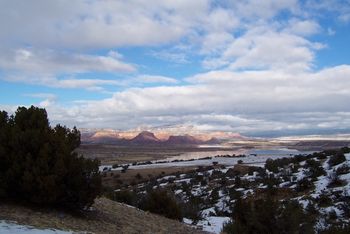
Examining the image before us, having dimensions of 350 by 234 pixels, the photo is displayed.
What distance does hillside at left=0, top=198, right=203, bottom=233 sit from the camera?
1006cm

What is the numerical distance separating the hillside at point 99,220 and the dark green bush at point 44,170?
0.39 m

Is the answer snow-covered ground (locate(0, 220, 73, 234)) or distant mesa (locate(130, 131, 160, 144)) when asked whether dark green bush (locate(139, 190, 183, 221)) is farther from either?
distant mesa (locate(130, 131, 160, 144))

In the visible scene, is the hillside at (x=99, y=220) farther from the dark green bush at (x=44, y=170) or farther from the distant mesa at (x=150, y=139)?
the distant mesa at (x=150, y=139)

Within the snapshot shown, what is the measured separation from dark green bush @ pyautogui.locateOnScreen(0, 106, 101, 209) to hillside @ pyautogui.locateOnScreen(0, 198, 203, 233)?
388 mm

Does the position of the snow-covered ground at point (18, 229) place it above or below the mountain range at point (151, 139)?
below

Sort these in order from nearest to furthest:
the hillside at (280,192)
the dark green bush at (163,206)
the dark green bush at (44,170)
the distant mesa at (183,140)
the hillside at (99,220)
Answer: the hillside at (99,220), the dark green bush at (44,170), the hillside at (280,192), the dark green bush at (163,206), the distant mesa at (183,140)

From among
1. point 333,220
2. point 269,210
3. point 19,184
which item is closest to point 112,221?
point 19,184

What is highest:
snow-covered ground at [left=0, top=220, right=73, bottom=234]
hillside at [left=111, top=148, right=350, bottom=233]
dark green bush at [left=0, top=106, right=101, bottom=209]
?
dark green bush at [left=0, top=106, right=101, bottom=209]

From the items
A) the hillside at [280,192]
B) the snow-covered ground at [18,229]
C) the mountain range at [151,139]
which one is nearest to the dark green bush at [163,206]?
the hillside at [280,192]

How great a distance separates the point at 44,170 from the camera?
36.1ft

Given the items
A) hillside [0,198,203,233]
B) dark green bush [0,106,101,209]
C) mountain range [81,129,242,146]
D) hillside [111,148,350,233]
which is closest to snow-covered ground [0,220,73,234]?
hillside [0,198,203,233]

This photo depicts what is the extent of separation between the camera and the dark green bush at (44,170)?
1090 centimetres

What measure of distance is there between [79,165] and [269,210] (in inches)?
188

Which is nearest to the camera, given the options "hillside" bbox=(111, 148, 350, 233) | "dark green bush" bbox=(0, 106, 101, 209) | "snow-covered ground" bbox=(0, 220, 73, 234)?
"snow-covered ground" bbox=(0, 220, 73, 234)
